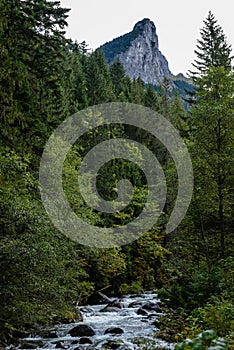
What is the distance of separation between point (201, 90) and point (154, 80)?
450ft

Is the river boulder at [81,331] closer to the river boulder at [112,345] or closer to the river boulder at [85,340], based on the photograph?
the river boulder at [85,340]

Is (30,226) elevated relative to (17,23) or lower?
lower

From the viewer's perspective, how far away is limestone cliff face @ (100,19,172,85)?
138625mm

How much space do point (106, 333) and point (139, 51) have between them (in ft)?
453

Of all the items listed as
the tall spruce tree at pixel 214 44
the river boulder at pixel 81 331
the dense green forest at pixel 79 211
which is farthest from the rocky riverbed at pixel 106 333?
the tall spruce tree at pixel 214 44

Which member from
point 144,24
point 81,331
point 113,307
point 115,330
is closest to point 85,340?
point 81,331

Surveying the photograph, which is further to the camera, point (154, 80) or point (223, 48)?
point (154, 80)

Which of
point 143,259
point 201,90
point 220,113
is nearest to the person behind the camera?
point 220,113

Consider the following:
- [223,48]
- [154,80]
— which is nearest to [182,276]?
[223,48]

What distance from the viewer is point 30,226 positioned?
368 inches

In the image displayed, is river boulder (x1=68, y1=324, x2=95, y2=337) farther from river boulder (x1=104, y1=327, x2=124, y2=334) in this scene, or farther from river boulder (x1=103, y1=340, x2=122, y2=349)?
river boulder (x1=103, y1=340, x2=122, y2=349)

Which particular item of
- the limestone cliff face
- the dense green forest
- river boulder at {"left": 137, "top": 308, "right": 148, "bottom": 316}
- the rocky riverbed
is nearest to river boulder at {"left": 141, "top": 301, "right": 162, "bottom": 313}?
the rocky riverbed

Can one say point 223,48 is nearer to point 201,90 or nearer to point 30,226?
point 201,90

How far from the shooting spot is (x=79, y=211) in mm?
16203
